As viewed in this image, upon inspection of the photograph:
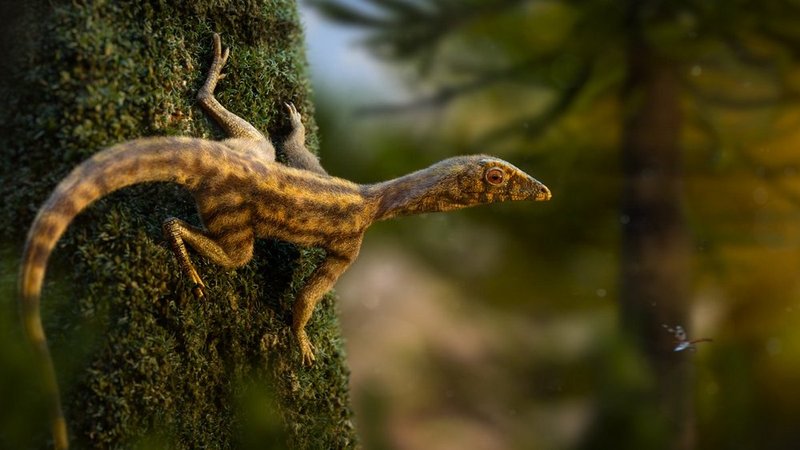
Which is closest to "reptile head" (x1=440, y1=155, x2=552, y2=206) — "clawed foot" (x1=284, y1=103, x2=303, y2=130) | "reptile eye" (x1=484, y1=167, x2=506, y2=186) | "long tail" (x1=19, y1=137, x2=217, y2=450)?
"reptile eye" (x1=484, y1=167, x2=506, y2=186)

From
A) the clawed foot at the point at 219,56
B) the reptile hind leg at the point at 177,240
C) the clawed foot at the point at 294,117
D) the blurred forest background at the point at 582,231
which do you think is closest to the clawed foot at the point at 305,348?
the reptile hind leg at the point at 177,240

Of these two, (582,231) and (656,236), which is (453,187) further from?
(582,231)

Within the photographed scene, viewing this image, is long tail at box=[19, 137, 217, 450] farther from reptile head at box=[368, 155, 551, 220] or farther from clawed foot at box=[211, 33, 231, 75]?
reptile head at box=[368, 155, 551, 220]

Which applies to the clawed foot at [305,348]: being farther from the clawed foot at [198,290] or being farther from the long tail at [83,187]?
the long tail at [83,187]

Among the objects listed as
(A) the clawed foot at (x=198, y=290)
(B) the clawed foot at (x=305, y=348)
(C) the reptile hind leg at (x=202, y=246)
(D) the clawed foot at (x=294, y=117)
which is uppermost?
(D) the clawed foot at (x=294, y=117)

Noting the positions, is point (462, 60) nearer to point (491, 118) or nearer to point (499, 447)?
point (491, 118)

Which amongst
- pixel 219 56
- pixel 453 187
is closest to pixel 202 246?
pixel 219 56

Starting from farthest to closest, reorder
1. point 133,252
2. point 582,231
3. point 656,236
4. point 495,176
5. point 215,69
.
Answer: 1. point 582,231
2. point 656,236
3. point 495,176
4. point 215,69
5. point 133,252
